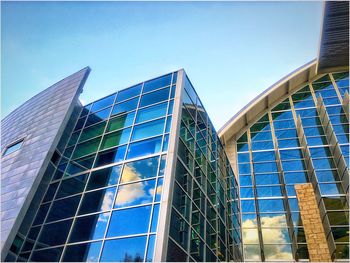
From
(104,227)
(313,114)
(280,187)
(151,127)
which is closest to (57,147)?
(151,127)

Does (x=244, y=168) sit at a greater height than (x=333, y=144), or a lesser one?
lesser

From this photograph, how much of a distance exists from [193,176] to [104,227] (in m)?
3.84

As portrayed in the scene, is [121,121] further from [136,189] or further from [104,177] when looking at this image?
[136,189]

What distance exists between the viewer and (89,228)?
32.5 feet

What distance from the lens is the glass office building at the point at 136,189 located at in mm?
9070

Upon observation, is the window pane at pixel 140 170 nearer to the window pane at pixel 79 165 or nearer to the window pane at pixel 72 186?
the window pane at pixel 72 186

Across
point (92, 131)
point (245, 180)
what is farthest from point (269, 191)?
point (92, 131)

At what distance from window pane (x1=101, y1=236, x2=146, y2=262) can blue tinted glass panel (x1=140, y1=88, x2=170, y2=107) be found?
20.2ft

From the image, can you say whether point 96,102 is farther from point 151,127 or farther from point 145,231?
point 145,231

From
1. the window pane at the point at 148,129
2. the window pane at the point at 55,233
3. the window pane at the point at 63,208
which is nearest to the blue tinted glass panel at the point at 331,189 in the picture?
the window pane at the point at 148,129

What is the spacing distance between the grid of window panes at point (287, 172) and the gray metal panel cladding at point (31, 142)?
13.1 metres

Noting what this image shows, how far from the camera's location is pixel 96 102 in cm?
1588

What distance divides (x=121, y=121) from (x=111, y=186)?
11.7ft

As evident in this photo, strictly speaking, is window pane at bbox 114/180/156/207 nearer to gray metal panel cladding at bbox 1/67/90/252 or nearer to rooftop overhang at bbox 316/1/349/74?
gray metal panel cladding at bbox 1/67/90/252
